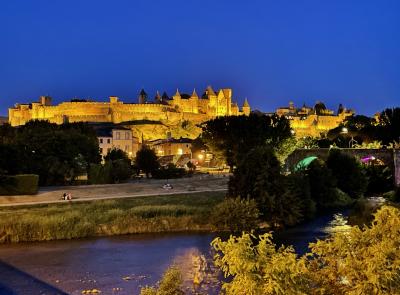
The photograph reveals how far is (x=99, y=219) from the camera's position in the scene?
101 feet

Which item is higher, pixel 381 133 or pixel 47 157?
pixel 381 133

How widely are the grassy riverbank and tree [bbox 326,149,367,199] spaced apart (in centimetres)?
1779

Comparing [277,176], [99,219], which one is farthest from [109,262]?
[277,176]

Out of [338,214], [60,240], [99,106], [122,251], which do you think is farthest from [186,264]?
[99,106]

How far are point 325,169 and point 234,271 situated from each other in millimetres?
38410

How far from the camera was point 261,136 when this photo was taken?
54875 millimetres

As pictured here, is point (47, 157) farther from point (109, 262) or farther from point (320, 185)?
point (109, 262)

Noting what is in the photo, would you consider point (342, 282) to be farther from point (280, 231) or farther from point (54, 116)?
point (54, 116)

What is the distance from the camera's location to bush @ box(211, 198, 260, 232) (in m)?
30.4

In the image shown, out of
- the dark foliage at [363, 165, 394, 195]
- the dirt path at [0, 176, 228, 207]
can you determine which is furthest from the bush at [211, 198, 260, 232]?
the dark foliage at [363, 165, 394, 195]

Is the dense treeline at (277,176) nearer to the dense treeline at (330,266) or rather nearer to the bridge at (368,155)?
the bridge at (368,155)

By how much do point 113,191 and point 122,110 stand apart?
90.3 m

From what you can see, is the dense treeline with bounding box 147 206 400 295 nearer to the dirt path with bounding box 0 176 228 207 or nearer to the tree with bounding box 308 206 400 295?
the tree with bounding box 308 206 400 295

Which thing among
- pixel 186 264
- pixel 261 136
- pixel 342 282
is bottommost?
pixel 186 264
